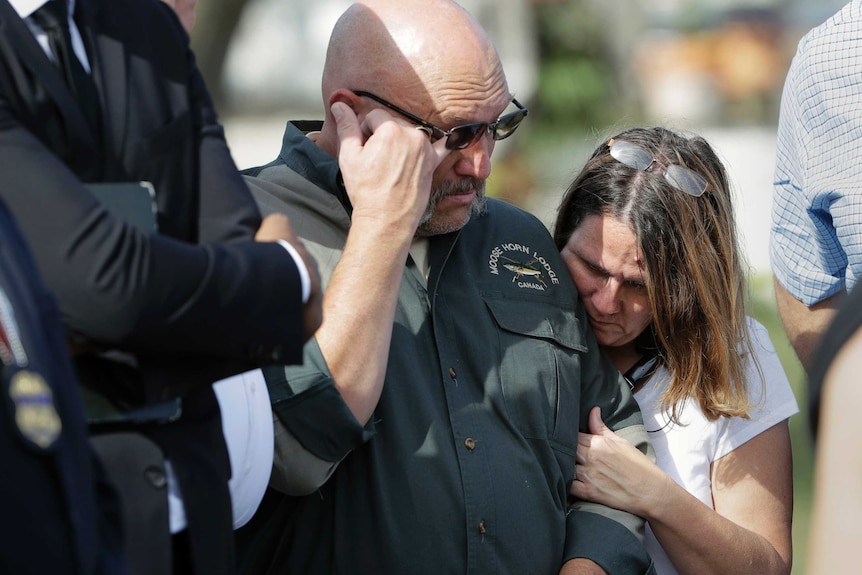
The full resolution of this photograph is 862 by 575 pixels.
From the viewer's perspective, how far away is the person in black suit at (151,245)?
1443mm

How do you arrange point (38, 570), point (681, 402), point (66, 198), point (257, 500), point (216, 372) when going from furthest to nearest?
1. point (681, 402)
2. point (257, 500)
3. point (216, 372)
4. point (66, 198)
5. point (38, 570)

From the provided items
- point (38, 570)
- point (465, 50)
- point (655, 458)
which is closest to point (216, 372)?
point (38, 570)

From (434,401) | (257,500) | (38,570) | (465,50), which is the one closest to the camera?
(38,570)

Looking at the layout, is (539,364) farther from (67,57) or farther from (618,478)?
(67,57)

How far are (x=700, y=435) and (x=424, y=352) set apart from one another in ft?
2.55

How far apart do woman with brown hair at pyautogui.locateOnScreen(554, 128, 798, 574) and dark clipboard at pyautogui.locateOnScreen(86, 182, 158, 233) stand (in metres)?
1.38

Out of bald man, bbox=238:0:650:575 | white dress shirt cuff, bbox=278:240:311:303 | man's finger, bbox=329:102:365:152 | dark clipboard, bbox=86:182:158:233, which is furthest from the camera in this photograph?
man's finger, bbox=329:102:365:152

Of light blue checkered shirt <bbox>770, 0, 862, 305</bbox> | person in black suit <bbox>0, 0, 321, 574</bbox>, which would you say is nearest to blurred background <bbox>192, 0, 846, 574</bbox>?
light blue checkered shirt <bbox>770, 0, 862, 305</bbox>

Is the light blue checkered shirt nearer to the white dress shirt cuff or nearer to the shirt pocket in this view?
the shirt pocket

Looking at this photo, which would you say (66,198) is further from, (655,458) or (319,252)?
(655,458)

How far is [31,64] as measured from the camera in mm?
1506

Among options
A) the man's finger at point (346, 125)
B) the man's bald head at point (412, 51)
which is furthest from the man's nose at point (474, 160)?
the man's finger at point (346, 125)

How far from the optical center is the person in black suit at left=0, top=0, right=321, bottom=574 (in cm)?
144

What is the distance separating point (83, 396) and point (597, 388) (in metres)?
1.46
